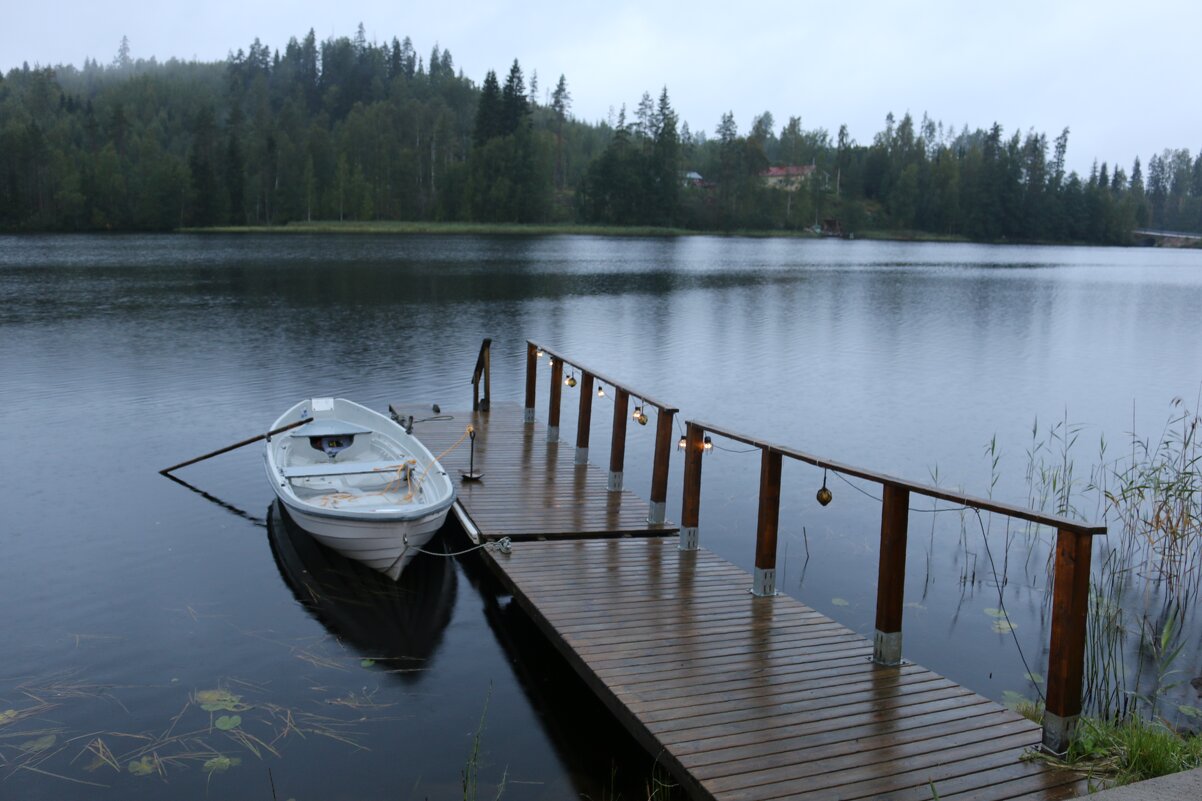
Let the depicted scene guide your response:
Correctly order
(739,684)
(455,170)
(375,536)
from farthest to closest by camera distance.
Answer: (455,170), (375,536), (739,684)

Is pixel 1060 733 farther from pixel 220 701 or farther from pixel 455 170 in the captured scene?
pixel 455 170

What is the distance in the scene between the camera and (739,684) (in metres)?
6.34

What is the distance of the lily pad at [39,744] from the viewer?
6551 mm

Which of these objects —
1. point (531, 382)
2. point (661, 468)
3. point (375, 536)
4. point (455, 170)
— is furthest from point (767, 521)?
point (455, 170)

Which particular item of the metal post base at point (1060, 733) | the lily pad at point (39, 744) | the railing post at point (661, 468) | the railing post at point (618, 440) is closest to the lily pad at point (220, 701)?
the lily pad at point (39, 744)

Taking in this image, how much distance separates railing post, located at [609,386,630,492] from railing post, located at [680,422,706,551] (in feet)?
Answer: 6.55

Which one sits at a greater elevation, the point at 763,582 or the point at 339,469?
the point at 339,469

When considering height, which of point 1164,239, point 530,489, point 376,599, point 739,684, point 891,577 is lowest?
point 376,599

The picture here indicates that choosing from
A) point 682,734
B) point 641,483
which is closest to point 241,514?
point 641,483

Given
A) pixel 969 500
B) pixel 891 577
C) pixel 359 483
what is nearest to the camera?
pixel 969 500

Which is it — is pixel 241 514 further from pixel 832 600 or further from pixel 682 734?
pixel 682 734

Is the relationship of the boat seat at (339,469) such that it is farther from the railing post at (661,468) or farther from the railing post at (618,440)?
the railing post at (661,468)

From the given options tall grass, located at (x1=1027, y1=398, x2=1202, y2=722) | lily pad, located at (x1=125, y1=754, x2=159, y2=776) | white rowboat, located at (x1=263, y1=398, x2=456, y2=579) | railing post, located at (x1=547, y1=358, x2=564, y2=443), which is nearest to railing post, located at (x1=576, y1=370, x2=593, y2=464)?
railing post, located at (x1=547, y1=358, x2=564, y2=443)

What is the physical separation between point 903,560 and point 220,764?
192 inches
